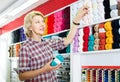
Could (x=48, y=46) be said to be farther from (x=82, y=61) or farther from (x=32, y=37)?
(x=82, y=61)

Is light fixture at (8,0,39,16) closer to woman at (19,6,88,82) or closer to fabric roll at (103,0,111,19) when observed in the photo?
fabric roll at (103,0,111,19)

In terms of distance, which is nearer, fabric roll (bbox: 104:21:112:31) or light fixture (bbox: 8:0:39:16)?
fabric roll (bbox: 104:21:112:31)

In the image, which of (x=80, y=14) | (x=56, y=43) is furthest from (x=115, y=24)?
(x=56, y=43)

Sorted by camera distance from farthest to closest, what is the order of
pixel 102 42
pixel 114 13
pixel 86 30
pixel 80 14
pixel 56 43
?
pixel 86 30, pixel 102 42, pixel 114 13, pixel 80 14, pixel 56 43

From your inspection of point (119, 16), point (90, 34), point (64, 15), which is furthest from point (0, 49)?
point (119, 16)

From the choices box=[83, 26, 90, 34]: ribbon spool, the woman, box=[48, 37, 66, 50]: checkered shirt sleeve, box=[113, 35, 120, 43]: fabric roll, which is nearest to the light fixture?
box=[83, 26, 90, 34]: ribbon spool

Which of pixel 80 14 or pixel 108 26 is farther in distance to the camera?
pixel 108 26

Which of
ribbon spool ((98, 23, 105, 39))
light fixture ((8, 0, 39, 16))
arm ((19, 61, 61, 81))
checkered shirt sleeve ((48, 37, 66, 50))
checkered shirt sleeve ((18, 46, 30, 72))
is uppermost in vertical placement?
light fixture ((8, 0, 39, 16))

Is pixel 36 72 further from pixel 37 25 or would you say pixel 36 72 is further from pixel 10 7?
pixel 10 7

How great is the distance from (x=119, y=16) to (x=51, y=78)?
1.33 meters

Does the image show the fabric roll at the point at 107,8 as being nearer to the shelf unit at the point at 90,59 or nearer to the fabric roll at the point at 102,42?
the shelf unit at the point at 90,59

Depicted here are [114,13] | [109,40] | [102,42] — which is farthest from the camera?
[102,42]

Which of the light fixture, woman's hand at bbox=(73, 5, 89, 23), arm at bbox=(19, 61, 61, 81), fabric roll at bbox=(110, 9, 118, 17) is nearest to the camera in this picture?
arm at bbox=(19, 61, 61, 81)

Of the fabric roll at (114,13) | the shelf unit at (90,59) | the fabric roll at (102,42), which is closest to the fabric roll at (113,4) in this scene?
the fabric roll at (114,13)
